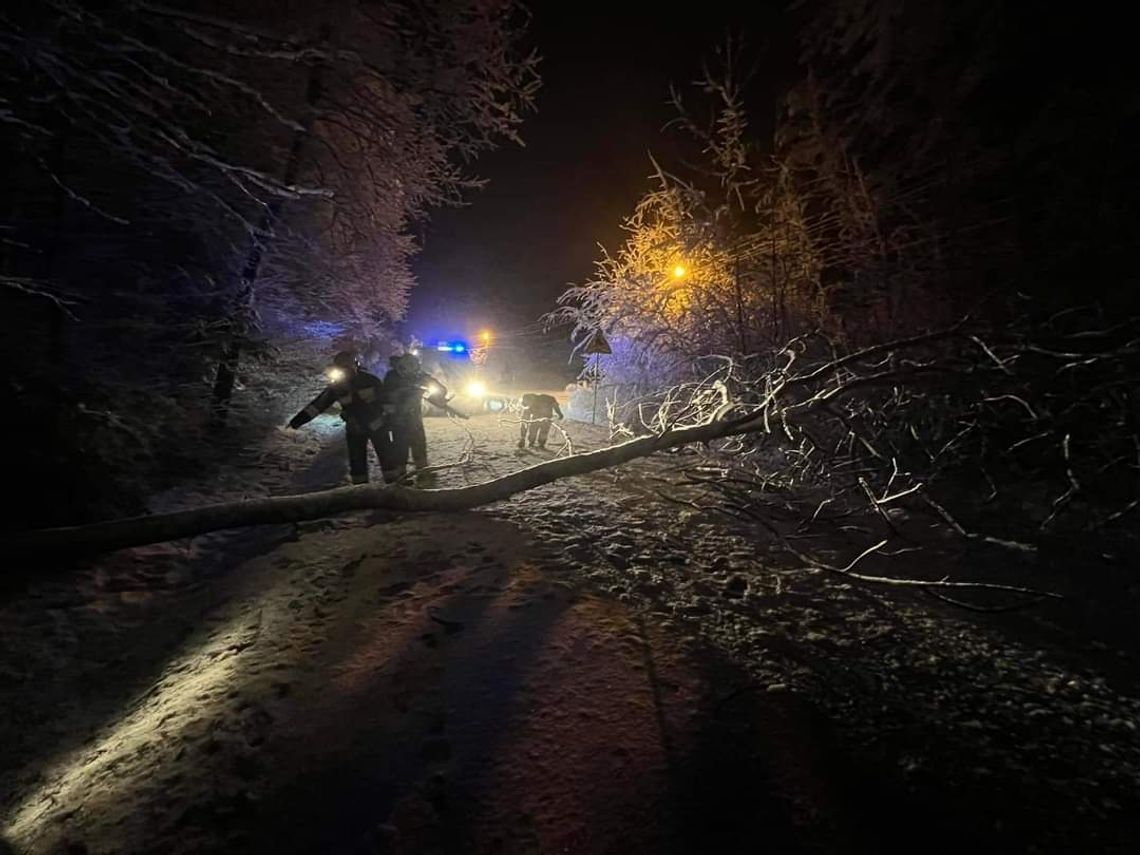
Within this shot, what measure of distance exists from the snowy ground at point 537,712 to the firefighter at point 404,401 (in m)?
2.22

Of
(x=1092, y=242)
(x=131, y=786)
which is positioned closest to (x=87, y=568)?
(x=131, y=786)

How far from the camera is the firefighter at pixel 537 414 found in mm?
10203

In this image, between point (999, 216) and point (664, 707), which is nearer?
point (664, 707)

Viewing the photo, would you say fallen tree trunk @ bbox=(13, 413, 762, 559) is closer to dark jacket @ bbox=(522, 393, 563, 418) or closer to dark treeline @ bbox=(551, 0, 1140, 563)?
dark treeline @ bbox=(551, 0, 1140, 563)

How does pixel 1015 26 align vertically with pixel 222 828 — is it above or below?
above

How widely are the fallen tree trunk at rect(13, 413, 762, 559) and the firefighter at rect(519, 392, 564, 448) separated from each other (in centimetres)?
615

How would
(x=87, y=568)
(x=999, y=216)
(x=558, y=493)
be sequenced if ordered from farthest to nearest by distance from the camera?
(x=999, y=216)
(x=558, y=493)
(x=87, y=568)

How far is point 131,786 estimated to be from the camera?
278 centimetres

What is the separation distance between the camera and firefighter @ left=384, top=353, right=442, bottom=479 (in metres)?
7.28

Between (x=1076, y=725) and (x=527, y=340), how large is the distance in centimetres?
5138

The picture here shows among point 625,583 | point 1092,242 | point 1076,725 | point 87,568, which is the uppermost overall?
point 1092,242

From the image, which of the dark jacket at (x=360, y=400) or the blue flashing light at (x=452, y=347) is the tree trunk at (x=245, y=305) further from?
the blue flashing light at (x=452, y=347)

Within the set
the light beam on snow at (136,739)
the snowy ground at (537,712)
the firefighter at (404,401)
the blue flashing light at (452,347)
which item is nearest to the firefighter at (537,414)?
the firefighter at (404,401)

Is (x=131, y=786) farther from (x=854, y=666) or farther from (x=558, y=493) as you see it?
(x=558, y=493)
